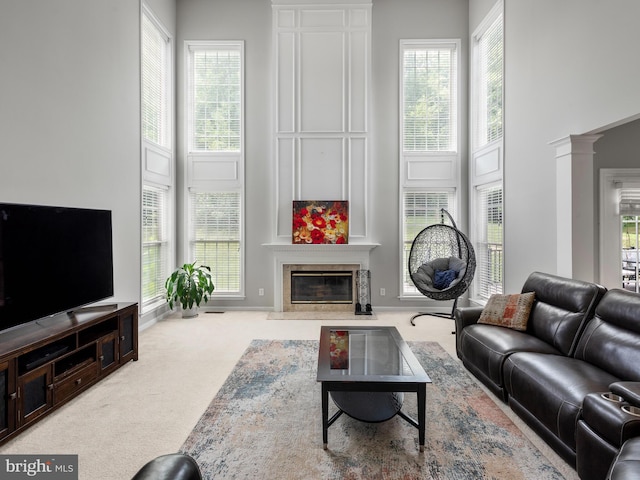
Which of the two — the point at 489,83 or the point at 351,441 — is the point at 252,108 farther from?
the point at 351,441

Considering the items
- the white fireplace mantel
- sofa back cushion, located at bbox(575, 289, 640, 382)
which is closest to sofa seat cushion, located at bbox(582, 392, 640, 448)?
sofa back cushion, located at bbox(575, 289, 640, 382)

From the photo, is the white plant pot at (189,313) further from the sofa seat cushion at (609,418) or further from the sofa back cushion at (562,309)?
the sofa seat cushion at (609,418)

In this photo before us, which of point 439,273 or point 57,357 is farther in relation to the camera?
point 439,273

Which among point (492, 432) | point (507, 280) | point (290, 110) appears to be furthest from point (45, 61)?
point (507, 280)

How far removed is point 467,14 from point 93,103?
Result: 549cm

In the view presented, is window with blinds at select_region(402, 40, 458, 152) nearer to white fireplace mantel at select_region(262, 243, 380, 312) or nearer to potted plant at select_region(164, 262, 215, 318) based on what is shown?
white fireplace mantel at select_region(262, 243, 380, 312)

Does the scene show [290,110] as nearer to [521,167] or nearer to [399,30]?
[399,30]

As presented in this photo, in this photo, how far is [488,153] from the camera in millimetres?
5102

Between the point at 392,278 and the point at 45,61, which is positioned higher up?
the point at 45,61

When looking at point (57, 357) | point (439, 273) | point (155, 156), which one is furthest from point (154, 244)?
point (439, 273)

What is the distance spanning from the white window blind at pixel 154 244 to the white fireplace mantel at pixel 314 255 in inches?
59.6

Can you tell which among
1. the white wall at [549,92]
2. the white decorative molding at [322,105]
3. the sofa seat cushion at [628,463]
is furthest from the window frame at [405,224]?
the sofa seat cushion at [628,463]

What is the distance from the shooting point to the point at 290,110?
570 cm

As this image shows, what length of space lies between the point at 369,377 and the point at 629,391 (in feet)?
4.10
